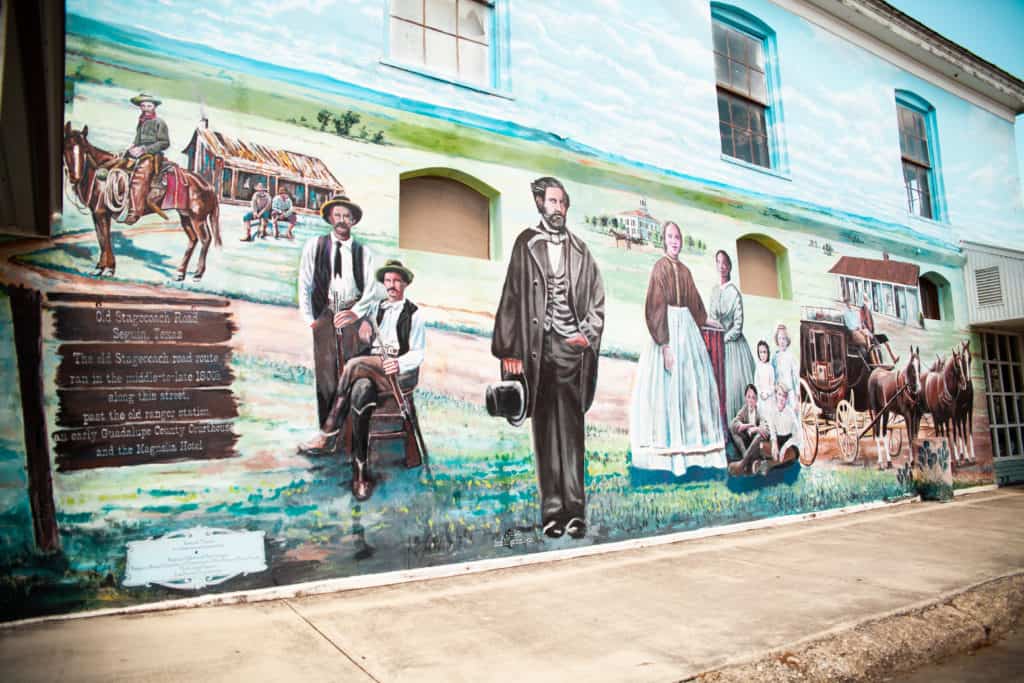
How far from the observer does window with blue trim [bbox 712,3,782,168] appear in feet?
28.5

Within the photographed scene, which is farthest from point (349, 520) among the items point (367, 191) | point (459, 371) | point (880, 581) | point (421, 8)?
point (421, 8)

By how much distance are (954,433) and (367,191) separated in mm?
10146

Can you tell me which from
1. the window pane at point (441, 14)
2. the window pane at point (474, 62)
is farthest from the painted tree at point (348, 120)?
the window pane at point (441, 14)

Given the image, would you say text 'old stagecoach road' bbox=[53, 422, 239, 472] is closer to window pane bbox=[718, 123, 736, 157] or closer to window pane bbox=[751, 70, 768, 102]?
window pane bbox=[718, 123, 736, 157]

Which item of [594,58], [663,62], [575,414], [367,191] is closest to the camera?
[367,191]

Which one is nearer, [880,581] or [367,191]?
[880,581]

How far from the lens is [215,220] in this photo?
4965mm

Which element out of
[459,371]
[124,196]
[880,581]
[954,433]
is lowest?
[880,581]

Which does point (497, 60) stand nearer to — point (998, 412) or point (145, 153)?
point (145, 153)

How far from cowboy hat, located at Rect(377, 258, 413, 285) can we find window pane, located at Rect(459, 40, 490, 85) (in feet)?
7.42

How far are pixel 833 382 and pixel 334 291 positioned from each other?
702 centimetres

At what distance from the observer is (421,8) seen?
6484 millimetres

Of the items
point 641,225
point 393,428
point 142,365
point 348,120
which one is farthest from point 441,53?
point 142,365

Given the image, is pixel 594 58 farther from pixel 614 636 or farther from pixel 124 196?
pixel 614 636
